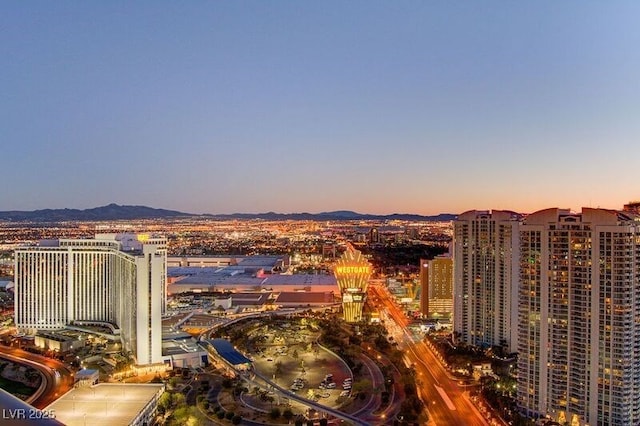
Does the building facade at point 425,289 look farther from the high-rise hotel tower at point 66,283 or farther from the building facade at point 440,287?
the high-rise hotel tower at point 66,283

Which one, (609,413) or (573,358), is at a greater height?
(573,358)

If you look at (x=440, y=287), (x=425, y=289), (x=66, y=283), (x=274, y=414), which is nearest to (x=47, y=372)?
(x=66, y=283)

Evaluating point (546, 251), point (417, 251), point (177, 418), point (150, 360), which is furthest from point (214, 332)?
point (417, 251)

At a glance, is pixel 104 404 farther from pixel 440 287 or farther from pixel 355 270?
pixel 440 287

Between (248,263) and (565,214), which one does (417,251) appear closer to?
(248,263)

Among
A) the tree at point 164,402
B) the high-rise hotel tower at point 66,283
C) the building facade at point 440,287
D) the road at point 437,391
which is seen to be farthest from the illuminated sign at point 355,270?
the tree at point 164,402
